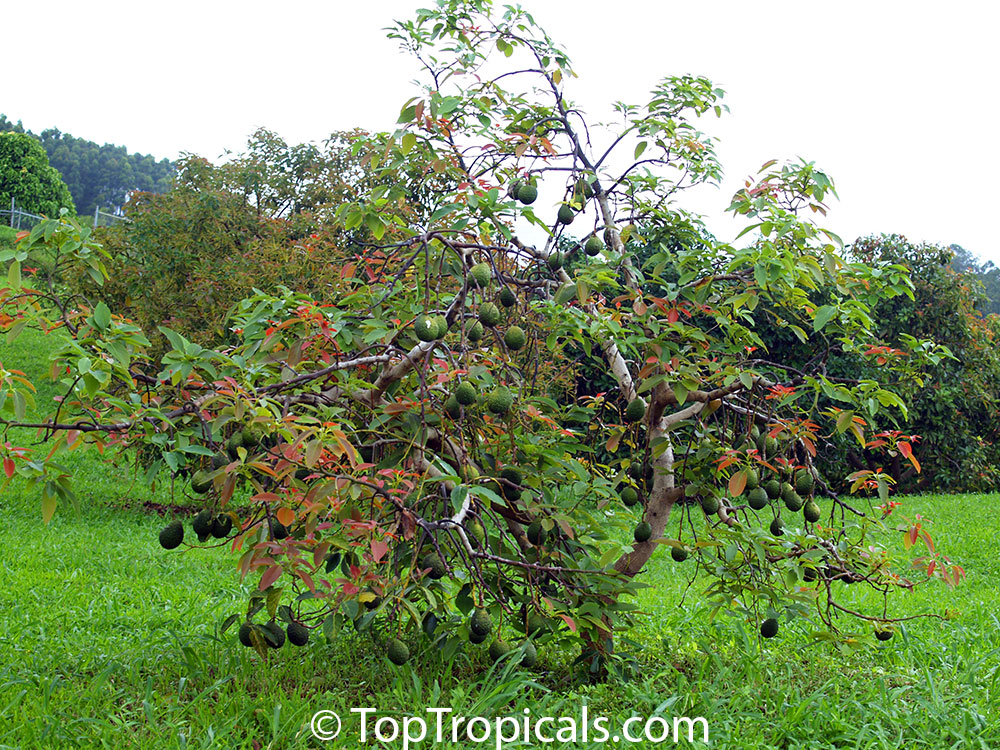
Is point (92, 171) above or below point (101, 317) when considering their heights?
above

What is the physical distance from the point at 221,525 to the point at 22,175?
38.4m

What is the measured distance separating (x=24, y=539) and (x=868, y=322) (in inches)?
232

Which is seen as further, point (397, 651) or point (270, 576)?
Result: point (397, 651)

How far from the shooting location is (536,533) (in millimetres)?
2797

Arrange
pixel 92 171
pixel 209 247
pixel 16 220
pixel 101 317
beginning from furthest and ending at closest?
pixel 92 171
pixel 16 220
pixel 209 247
pixel 101 317

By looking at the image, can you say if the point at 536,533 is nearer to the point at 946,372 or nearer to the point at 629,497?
the point at 629,497

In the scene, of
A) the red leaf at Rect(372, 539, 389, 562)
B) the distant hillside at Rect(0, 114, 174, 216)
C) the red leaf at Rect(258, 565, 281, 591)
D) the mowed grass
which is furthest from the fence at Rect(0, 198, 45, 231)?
the red leaf at Rect(372, 539, 389, 562)

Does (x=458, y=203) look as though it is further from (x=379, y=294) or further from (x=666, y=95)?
(x=666, y=95)

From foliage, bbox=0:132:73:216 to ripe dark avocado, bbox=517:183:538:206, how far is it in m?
35.8

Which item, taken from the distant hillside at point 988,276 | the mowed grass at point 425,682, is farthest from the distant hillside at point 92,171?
the mowed grass at point 425,682

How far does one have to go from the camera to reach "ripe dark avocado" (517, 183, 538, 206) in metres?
2.88

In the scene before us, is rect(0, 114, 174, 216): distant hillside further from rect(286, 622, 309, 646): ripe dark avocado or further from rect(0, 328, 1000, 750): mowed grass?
rect(286, 622, 309, 646): ripe dark avocado

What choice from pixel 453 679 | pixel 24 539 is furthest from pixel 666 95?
pixel 24 539

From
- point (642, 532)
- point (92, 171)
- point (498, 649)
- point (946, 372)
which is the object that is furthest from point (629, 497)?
point (92, 171)
